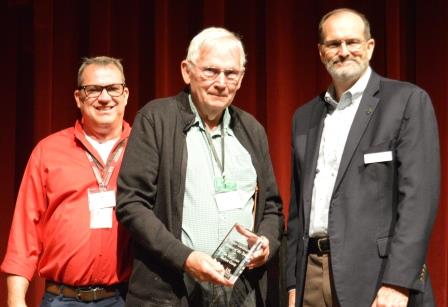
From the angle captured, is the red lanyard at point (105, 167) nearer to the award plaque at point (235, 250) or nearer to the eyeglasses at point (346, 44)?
the award plaque at point (235, 250)

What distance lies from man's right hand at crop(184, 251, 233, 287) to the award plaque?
37 millimetres

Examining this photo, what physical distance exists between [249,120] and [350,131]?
420 mm

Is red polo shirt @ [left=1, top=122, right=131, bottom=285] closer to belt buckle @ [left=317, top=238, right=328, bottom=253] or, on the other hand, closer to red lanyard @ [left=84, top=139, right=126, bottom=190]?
red lanyard @ [left=84, top=139, right=126, bottom=190]

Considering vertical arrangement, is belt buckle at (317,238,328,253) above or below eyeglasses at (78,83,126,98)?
below

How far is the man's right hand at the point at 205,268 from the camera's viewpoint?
6.93ft

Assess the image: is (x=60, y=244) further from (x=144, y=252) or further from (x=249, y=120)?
(x=249, y=120)

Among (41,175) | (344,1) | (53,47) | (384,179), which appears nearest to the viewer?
(384,179)

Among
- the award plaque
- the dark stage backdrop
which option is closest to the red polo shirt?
the award plaque

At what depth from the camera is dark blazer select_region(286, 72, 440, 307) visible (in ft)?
7.04

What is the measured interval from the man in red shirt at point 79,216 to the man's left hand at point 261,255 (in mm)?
524

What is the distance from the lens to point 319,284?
2.42 m

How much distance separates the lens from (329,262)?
2.36 meters

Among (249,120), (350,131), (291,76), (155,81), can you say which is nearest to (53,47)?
(155,81)

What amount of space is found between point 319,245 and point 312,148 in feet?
1.17
